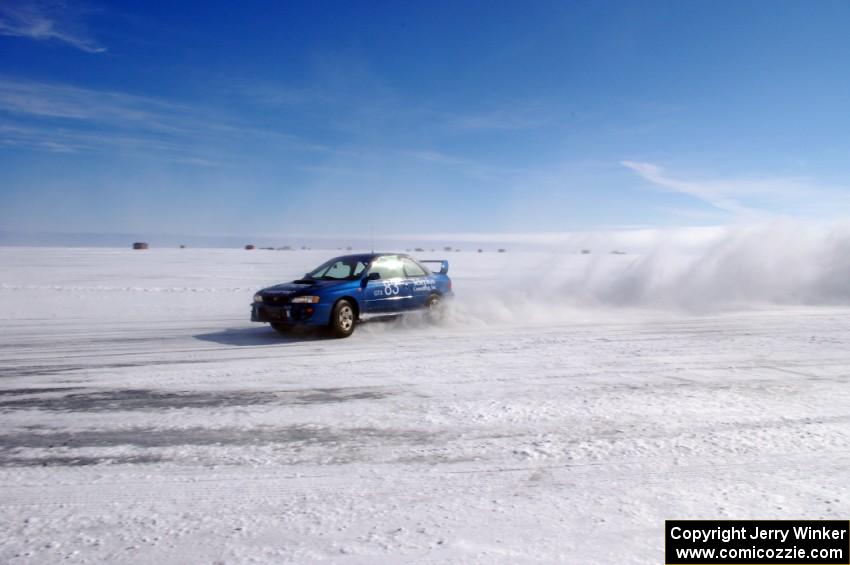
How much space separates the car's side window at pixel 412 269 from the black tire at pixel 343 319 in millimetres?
1858

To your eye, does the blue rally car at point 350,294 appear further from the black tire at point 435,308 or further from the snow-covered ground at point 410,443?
the snow-covered ground at point 410,443

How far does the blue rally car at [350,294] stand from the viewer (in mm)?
9898

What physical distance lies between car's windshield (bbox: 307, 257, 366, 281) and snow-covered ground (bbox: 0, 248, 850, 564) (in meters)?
1.53

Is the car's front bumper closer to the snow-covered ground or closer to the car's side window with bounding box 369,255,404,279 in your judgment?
the snow-covered ground

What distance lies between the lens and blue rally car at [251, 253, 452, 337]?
9898 millimetres

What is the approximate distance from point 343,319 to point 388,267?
1770 millimetres

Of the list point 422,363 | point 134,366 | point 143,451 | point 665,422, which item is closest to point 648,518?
point 665,422

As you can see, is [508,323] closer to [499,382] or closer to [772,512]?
[499,382]

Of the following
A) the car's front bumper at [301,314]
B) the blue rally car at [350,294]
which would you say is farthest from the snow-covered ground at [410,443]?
the blue rally car at [350,294]

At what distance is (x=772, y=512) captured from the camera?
10.5ft

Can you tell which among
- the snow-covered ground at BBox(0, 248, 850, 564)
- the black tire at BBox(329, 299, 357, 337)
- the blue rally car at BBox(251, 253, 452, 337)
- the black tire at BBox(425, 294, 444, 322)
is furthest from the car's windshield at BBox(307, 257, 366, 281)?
the black tire at BBox(425, 294, 444, 322)

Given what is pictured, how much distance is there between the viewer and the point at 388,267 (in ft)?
37.7

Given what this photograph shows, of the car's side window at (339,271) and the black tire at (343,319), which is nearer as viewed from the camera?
the black tire at (343,319)

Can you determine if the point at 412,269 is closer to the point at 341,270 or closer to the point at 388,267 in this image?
the point at 388,267
